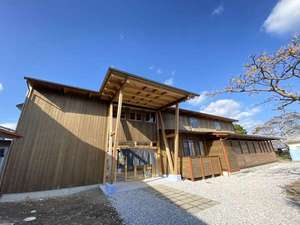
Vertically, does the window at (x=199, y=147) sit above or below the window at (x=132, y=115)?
below

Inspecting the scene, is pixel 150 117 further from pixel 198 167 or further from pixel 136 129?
pixel 198 167

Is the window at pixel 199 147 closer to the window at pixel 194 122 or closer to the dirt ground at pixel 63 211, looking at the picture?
the window at pixel 194 122

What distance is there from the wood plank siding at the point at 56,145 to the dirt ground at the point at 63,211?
134cm

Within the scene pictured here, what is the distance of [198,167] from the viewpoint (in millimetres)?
9172

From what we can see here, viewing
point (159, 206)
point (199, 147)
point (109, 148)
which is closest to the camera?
point (159, 206)

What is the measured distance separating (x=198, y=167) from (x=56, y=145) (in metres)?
8.49

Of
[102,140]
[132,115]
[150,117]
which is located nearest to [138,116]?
[132,115]

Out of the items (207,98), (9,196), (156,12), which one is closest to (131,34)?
(156,12)

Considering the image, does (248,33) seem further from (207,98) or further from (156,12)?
(156,12)

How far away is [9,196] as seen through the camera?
5.98 m

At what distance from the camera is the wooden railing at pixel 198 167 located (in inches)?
351

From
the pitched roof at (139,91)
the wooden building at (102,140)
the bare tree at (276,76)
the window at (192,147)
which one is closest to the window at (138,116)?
the wooden building at (102,140)

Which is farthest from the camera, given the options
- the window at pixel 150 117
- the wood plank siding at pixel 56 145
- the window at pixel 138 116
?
the window at pixel 150 117

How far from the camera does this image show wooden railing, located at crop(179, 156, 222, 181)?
29.2 ft
